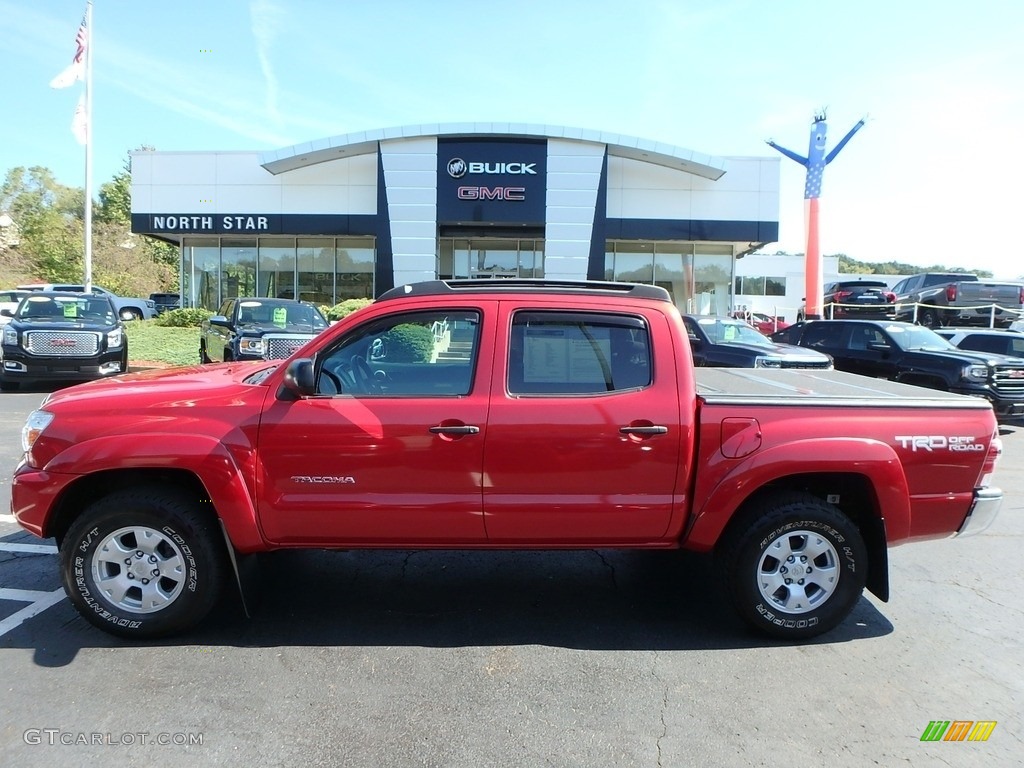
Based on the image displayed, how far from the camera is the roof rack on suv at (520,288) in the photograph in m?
3.85

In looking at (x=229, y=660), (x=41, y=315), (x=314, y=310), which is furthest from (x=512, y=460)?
(x=41, y=315)

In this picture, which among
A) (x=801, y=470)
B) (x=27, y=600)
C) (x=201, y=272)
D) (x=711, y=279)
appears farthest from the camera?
(x=201, y=272)

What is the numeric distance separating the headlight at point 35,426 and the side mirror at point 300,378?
130cm

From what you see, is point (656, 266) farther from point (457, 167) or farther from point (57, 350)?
point (57, 350)

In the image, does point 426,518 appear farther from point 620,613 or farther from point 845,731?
point 845,731

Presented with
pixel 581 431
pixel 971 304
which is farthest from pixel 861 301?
pixel 581 431

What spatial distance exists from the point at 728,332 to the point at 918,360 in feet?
10.6

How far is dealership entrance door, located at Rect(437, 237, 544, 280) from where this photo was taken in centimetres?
2583

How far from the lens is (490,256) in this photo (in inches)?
1032

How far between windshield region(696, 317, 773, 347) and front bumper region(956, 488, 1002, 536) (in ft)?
30.2

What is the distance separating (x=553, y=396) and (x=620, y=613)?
1.46 meters

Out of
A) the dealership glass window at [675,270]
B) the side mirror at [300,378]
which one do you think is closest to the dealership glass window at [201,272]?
the dealership glass window at [675,270]

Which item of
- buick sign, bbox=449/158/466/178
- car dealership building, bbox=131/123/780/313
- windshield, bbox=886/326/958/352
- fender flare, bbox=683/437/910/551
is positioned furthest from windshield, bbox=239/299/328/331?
buick sign, bbox=449/158/466/178

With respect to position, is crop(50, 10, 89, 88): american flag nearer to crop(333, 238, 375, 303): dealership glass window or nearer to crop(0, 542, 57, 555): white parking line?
crop(333, 238, 375, 303): dealership glass window
